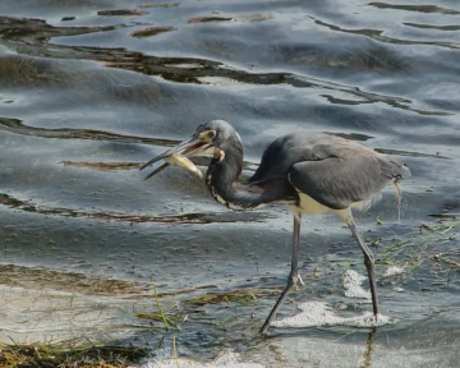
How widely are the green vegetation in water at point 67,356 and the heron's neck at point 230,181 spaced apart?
1.07m

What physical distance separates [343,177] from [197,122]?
14.0 ft

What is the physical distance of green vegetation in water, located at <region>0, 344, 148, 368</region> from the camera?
5.94 m

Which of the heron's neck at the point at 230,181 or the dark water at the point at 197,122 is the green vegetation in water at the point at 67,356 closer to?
the dark water at the point at 197,122

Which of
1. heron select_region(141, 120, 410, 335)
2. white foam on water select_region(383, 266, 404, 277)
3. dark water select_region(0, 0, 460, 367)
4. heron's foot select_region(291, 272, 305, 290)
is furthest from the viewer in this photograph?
dark water select_region(0, 0, 460, 367)

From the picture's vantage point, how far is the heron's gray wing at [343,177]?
652 cm

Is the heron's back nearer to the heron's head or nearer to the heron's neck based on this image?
the heron's neck

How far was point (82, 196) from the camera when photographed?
909 centimetres

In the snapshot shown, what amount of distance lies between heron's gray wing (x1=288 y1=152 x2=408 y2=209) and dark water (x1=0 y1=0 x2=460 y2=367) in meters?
0.77

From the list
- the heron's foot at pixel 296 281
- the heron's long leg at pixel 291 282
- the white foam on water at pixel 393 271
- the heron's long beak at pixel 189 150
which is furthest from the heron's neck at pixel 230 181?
the white foam on water at pixel 393 271

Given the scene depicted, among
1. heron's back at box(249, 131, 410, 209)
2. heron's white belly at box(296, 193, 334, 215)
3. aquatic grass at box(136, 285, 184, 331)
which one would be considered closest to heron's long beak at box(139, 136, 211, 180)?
heron's back at box(249, 131, 410, 209)

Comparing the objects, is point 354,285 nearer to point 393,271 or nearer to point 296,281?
point 393,271

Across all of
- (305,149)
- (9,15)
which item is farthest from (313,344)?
(9,15)

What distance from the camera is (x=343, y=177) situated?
22.1 ft

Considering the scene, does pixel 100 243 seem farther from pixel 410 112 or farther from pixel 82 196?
pixel 410 112
